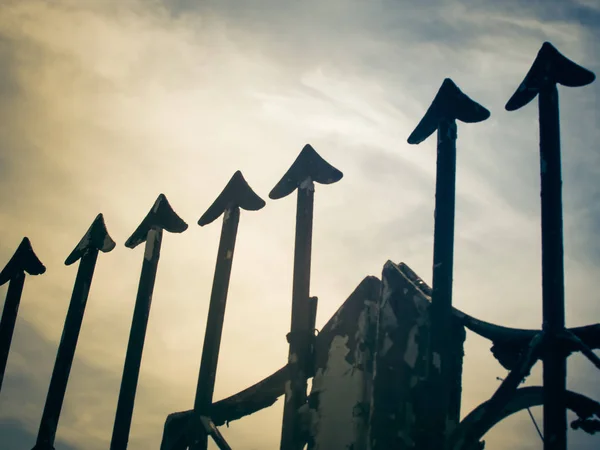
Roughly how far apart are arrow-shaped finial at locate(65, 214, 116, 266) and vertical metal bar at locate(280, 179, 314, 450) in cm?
264

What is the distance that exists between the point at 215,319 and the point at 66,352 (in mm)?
1869

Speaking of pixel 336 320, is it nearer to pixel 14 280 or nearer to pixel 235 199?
pixel 235 199

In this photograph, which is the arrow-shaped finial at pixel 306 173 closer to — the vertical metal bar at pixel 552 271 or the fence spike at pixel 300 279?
the fence spike at pixel 300 279

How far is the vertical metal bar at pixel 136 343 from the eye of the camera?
17.4 feet

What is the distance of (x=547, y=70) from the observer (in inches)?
152

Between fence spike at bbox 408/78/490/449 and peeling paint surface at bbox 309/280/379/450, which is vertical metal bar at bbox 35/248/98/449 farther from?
fence spike at bbox 408/78/490/449

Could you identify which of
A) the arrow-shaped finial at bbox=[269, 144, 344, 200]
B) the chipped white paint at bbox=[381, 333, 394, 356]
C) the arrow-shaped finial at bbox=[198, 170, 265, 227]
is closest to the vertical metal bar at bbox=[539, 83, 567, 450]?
the chipped white paint at bbox=[381, 333, 394, 356]

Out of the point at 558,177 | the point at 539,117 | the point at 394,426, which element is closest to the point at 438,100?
the point at 539,117

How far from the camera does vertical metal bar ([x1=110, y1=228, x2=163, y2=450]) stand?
5.30m

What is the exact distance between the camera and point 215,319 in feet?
17.4

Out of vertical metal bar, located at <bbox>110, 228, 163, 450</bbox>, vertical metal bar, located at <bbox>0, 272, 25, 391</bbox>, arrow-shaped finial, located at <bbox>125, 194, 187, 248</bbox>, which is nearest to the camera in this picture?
vertical metal bar, located at <bbox>110, 228, 163, 450</bbox>

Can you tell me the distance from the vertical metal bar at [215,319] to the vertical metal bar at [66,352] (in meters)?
1.77

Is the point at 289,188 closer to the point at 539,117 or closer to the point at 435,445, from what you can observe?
the point at 539,117

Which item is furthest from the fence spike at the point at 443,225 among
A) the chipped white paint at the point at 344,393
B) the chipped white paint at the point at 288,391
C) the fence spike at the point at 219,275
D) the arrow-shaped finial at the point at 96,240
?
the arrow-shaped finial at the point at 96,240
